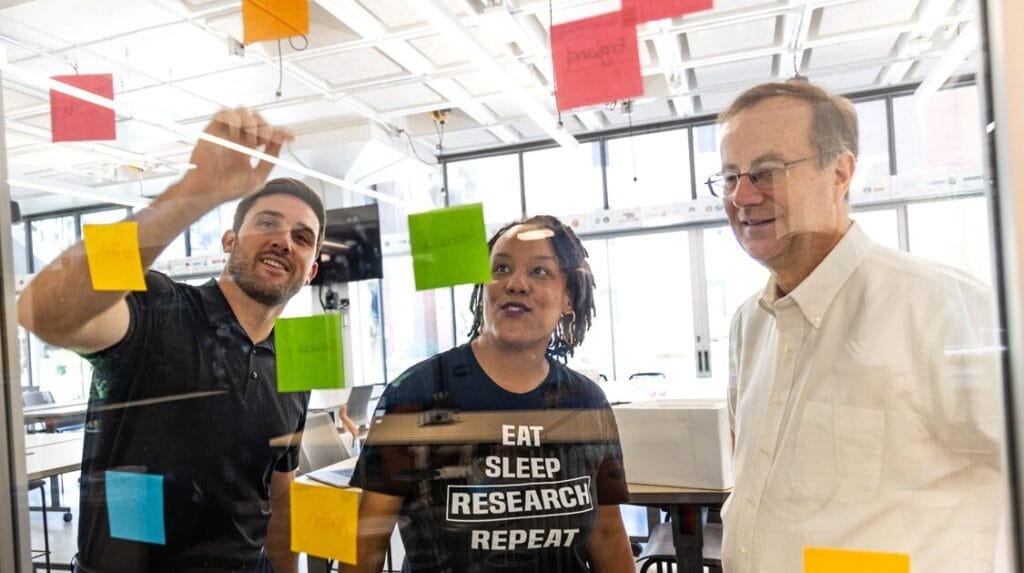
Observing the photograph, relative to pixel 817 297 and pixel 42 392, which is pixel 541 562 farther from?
pixel 42 392

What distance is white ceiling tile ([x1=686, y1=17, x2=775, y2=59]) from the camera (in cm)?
72

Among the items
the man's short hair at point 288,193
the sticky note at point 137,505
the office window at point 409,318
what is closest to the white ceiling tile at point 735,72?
the office window at point 409,318

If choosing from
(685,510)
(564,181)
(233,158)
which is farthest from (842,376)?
(233,158)

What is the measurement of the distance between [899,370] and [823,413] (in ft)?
0.27

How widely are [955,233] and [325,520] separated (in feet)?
2.83

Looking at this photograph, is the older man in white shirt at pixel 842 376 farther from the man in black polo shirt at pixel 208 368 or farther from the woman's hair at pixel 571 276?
the man in black polo shirt at pixel 208 368

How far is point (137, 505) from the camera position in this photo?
97 centimetres

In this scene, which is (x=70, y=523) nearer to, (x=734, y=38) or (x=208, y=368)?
(x=208, y=368)

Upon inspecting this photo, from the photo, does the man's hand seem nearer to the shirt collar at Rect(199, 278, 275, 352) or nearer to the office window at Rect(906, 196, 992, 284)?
the shirt collar at Rect(199, 278, 275, 352)

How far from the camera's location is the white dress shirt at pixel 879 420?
0.60 meters

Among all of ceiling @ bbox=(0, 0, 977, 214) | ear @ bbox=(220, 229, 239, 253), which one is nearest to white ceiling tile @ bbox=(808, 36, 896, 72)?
ceiling @ bbox=(0, 0, 977, 214)

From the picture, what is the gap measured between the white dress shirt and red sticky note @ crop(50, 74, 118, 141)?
1.02m

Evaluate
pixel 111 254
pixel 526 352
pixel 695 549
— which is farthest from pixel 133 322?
pixel 695 549

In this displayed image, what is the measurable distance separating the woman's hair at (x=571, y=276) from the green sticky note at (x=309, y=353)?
0.92ft
